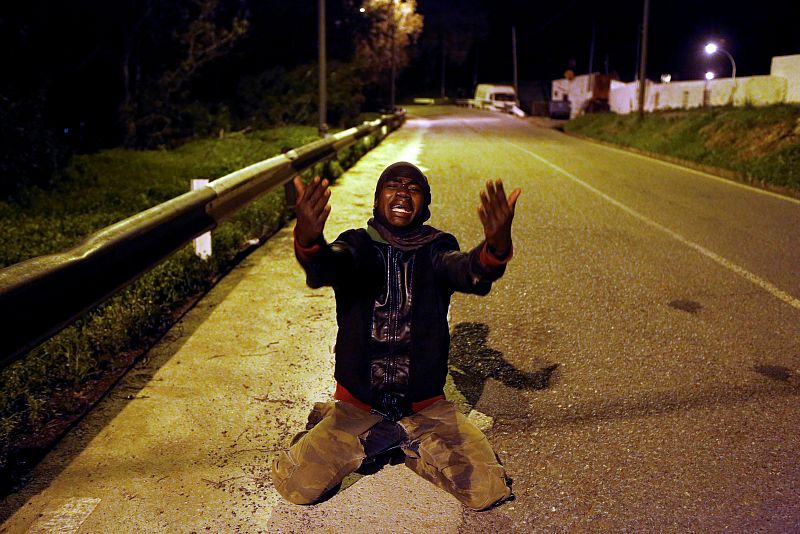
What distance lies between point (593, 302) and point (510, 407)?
7.52 feet

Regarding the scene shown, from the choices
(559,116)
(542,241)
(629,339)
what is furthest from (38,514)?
(559,116)

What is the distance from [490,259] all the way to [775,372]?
252cm

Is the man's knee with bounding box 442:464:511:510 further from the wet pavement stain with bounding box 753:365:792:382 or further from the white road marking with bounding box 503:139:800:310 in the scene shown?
the white road marking with bounding box 503:139:800:310

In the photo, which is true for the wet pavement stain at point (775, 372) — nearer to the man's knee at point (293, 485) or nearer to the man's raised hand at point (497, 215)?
the man's raised hand at point (497, 215)

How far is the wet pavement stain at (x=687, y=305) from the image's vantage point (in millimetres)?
6016

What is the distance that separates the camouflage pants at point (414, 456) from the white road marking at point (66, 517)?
27.7 inches

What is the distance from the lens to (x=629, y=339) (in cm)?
527

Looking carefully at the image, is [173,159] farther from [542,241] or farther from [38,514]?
[38,514]

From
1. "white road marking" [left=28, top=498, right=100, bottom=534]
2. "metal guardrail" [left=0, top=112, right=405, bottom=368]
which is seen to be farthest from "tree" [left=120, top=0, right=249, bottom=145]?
"white road marking" [left=28, top=498, right=100, bottom=534]

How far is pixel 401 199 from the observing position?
333 cm

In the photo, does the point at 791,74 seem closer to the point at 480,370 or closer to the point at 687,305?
the point at 687,305

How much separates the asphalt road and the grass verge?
0.17 m

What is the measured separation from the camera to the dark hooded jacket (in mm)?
3330

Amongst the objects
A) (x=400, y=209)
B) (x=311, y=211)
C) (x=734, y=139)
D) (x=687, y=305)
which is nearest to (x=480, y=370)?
(x=400, y=209)
